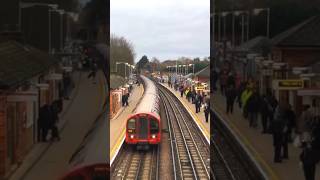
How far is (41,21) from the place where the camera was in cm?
244

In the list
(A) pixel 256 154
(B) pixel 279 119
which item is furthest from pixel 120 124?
(B) pixel 279 119

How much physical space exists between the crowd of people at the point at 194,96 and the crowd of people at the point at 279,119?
0.25 m

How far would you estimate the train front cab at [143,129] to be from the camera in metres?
3.26

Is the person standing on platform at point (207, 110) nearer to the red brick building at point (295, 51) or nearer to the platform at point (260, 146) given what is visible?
the platform at point (260, 146)

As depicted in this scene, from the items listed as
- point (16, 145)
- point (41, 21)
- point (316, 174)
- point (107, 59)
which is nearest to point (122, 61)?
point (107, 59)

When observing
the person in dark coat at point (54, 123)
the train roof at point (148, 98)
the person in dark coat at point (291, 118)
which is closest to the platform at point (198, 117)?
the train roof at point (148, 98)

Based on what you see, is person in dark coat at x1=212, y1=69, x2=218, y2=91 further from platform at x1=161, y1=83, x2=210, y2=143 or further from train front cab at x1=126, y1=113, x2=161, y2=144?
train front cab at x1=126, y1=113, x2=161, y2=144

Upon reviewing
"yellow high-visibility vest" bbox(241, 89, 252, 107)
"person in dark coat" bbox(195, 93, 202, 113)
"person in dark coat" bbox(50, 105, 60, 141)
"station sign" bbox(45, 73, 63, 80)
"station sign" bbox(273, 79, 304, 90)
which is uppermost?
"station sign" bbox(45, 73, 63, 80)

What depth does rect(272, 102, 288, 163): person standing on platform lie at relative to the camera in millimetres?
2518

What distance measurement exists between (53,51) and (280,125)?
1.23 m

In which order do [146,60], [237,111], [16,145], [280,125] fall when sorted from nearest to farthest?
[16,145] < [280,125] < [237,111] < [146,60]

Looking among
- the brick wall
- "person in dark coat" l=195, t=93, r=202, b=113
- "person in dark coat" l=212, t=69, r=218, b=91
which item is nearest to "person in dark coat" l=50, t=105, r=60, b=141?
"person in dark coat" l=212, t=69, r=218, b=91

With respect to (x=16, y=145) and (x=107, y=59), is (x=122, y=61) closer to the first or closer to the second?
(x=107, y=59)

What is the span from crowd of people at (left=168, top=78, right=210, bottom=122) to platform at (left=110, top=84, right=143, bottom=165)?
0.32m
